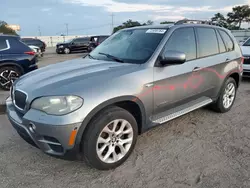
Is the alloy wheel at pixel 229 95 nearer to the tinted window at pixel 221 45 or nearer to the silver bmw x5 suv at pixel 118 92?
the silver bmw x5 suv at pixel 118 92

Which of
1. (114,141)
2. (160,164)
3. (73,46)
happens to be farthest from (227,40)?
(73,46)

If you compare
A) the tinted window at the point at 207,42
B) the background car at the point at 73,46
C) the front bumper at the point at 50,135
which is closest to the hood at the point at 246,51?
the tinted window at the point at 207,42

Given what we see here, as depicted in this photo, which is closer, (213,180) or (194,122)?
(213,180)

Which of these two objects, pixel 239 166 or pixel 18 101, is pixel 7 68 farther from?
pixel 239 166

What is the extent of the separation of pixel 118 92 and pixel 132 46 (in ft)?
3.63

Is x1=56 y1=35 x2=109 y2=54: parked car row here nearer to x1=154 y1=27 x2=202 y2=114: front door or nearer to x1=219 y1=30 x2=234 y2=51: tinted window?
x1=219 y1=30 x2=234 y2=51: tinted window

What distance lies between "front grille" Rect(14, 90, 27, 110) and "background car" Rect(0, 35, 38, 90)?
4.50 meters

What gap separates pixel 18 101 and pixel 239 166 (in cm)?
282

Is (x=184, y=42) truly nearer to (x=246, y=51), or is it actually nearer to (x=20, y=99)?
(x=20, y=99)

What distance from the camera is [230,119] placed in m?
4.49

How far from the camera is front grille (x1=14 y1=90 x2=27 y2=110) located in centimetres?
282

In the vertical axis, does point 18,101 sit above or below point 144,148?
above

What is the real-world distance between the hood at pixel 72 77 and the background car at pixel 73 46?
22.8 m

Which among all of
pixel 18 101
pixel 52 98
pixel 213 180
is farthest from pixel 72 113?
pixel 213 180
